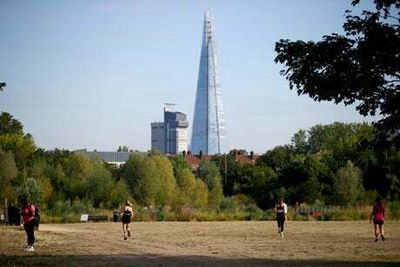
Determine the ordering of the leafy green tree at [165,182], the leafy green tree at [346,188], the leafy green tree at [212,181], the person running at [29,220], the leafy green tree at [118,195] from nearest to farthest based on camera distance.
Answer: the person running at [29,220], the leafy green tree at [118,195], the leafy green tree at [346,188], the leafy green tree at [165,182], the leafy green tree at [212,181]

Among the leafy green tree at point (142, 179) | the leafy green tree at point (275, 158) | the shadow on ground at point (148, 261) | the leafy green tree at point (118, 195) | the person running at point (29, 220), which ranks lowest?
the shadow on ground at point (148, 261)

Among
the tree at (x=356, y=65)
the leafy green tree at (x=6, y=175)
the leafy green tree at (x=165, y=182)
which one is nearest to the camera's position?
the tree at (x=356, y=65)

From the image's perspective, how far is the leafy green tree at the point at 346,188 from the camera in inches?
2800

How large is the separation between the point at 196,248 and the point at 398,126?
11356 millimetres

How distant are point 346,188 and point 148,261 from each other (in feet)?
176

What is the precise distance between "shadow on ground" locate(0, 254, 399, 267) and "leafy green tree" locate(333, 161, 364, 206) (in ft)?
167

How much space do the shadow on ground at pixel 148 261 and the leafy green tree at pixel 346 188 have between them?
5098 cm

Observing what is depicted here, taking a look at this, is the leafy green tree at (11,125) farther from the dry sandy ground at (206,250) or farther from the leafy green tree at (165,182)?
the dry sandy ground at (206,250)

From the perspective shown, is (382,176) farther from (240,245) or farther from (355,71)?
(355,71)

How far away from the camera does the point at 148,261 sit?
818 inches

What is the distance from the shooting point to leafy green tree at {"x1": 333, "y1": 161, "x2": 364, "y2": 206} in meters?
71.1

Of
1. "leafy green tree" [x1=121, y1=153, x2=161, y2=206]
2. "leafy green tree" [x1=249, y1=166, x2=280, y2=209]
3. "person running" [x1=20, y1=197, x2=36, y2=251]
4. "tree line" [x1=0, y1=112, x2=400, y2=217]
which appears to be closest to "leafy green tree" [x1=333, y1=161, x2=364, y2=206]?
"tree line" [x1=0, y1=112, x2=400, y2=217]

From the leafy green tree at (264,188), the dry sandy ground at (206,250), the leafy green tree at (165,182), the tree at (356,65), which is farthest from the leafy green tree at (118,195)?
the tree at (356,65)

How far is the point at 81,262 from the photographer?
66.5ft
